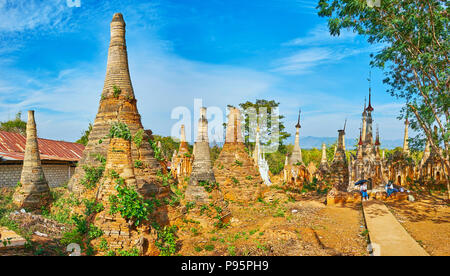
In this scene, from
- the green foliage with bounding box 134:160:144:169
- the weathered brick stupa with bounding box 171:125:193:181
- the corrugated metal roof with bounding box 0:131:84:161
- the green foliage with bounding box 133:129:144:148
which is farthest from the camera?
the weathered brick stupa with bounding box 171:125:193:181

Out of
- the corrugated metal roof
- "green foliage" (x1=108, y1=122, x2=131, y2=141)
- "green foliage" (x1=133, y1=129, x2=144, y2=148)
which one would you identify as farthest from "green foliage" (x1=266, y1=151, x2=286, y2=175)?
"green foliage" (x1=108, y1=122, x2=131, y2=141)

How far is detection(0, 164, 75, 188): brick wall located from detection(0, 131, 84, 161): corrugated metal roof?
2.19 feet

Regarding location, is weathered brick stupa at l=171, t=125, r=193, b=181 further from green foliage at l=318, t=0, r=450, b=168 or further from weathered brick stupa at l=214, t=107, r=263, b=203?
green foliage at l=318, t=0, r=450, b=168

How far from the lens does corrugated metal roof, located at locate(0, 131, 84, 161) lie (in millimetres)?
17734

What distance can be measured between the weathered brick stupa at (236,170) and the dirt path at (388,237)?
23.5 feet

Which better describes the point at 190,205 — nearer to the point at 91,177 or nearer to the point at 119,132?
the point at 91,177

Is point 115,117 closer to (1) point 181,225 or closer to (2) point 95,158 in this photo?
(2) point 95,158

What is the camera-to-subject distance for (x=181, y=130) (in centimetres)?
2119

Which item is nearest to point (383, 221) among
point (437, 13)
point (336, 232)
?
point (336, 232)

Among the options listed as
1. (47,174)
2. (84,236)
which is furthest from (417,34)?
(47,174)

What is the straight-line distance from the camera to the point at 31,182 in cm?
1220

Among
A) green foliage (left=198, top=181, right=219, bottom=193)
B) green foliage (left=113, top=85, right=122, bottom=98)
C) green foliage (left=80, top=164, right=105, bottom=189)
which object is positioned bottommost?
green foliage (left=198, top=181, right=219, bottom=193)

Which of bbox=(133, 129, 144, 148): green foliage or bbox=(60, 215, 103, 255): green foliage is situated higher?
bbox=(133, 129, 144, 148): green foliage

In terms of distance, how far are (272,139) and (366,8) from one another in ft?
100.0
